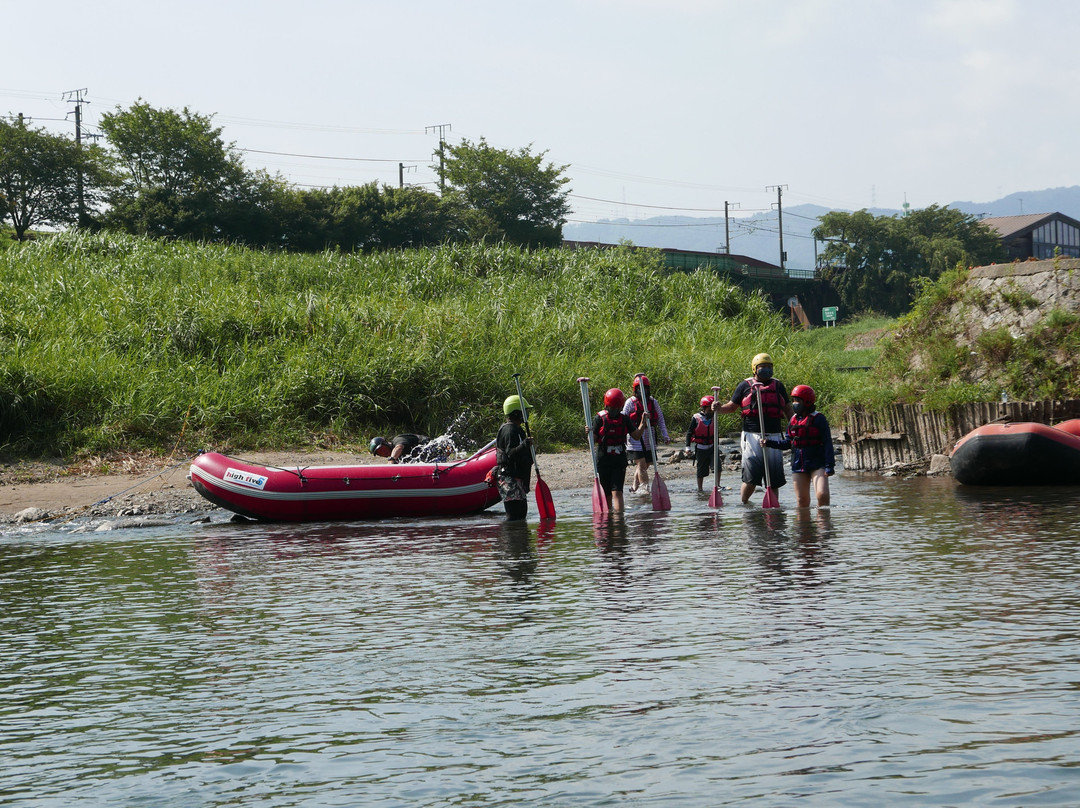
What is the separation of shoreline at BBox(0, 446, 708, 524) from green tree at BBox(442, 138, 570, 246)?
4230 centimetres

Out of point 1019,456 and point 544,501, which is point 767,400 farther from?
point 1019,456

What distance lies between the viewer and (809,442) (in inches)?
476

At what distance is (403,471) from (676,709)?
933 cm

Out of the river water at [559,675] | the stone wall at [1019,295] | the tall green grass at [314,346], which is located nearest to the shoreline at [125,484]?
the tall green grass at [314,346]

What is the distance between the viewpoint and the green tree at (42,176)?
158 feet

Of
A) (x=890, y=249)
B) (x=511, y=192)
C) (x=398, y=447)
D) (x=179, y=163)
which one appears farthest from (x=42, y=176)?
(x=890, y=249)

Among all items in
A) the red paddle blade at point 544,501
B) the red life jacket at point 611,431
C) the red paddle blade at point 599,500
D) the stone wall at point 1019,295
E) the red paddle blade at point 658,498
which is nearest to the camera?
the red life jacket at point 611,431

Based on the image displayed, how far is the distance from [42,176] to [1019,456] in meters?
45.9

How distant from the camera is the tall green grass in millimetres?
19594

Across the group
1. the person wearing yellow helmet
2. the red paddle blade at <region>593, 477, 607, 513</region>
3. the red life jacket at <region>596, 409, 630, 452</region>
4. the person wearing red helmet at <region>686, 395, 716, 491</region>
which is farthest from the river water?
the person wearing red helmet at <region>686, 395, 716, 491</region>

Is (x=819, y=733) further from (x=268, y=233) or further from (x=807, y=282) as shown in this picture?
(x=807, y=282)

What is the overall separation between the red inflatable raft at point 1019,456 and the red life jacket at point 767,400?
16.8ft

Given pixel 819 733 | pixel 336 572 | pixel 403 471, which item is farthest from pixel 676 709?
pixel 403 471

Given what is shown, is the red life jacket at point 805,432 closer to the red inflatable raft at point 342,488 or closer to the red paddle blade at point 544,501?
the red paddle blade at point 544,501
